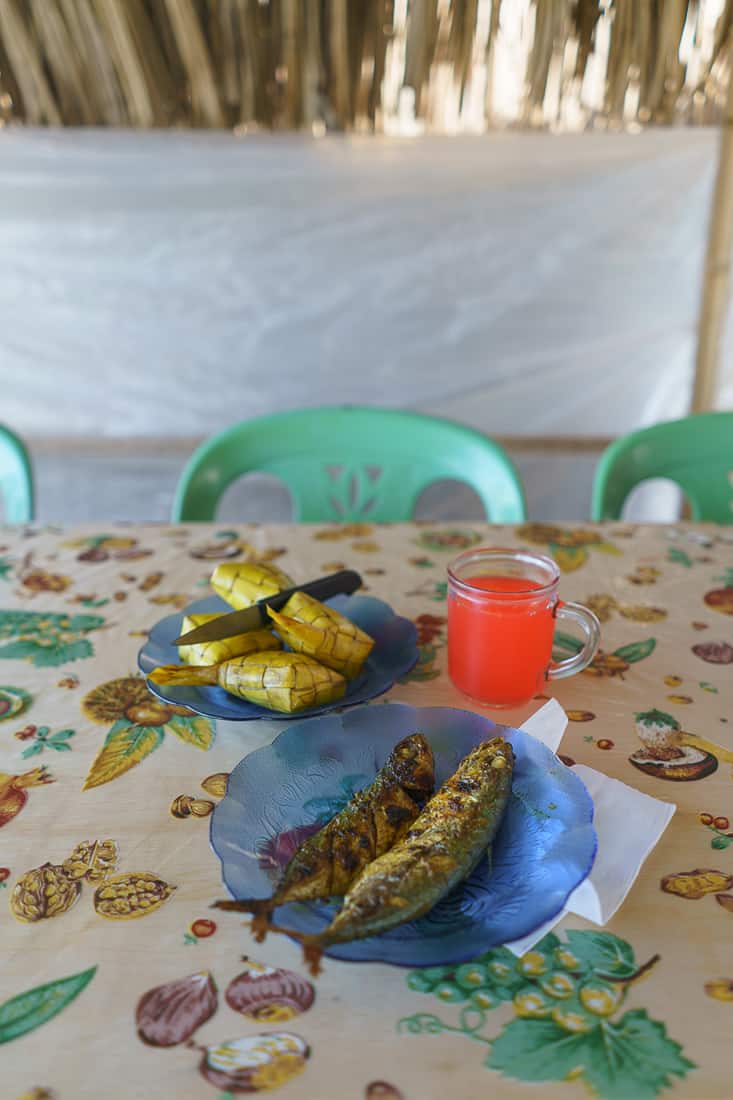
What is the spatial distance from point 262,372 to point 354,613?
1.24 metres

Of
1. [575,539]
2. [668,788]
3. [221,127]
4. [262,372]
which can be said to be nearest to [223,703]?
[668,788]

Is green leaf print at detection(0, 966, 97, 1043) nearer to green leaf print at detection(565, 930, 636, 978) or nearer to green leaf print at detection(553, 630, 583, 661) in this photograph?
green leaf print at detection(565, 930, 636, 978)

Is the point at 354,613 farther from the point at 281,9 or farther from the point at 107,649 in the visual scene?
the point at 281,9

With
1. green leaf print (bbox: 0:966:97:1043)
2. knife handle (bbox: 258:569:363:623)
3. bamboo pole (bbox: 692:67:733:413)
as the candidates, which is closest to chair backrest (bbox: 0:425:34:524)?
knife handle (bbox: 258:569:363:623)

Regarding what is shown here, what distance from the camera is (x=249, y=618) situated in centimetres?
65

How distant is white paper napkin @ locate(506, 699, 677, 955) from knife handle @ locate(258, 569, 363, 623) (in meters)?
0.25

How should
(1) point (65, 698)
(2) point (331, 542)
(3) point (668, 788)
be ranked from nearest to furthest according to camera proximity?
(3) point (668, 788)
(1) point (65, 698)
(2) point (331, 542)

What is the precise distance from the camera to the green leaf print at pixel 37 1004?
0.39 metres

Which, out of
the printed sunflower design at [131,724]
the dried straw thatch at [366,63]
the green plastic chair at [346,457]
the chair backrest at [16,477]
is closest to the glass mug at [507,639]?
the printed sunflower design at [131,724]

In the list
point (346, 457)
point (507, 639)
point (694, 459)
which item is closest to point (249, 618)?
point (507, 639)

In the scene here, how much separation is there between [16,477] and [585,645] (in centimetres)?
91

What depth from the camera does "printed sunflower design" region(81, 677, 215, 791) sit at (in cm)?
59

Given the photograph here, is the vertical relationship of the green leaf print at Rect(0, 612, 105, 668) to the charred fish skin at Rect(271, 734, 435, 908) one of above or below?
below

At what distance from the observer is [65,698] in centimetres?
68
